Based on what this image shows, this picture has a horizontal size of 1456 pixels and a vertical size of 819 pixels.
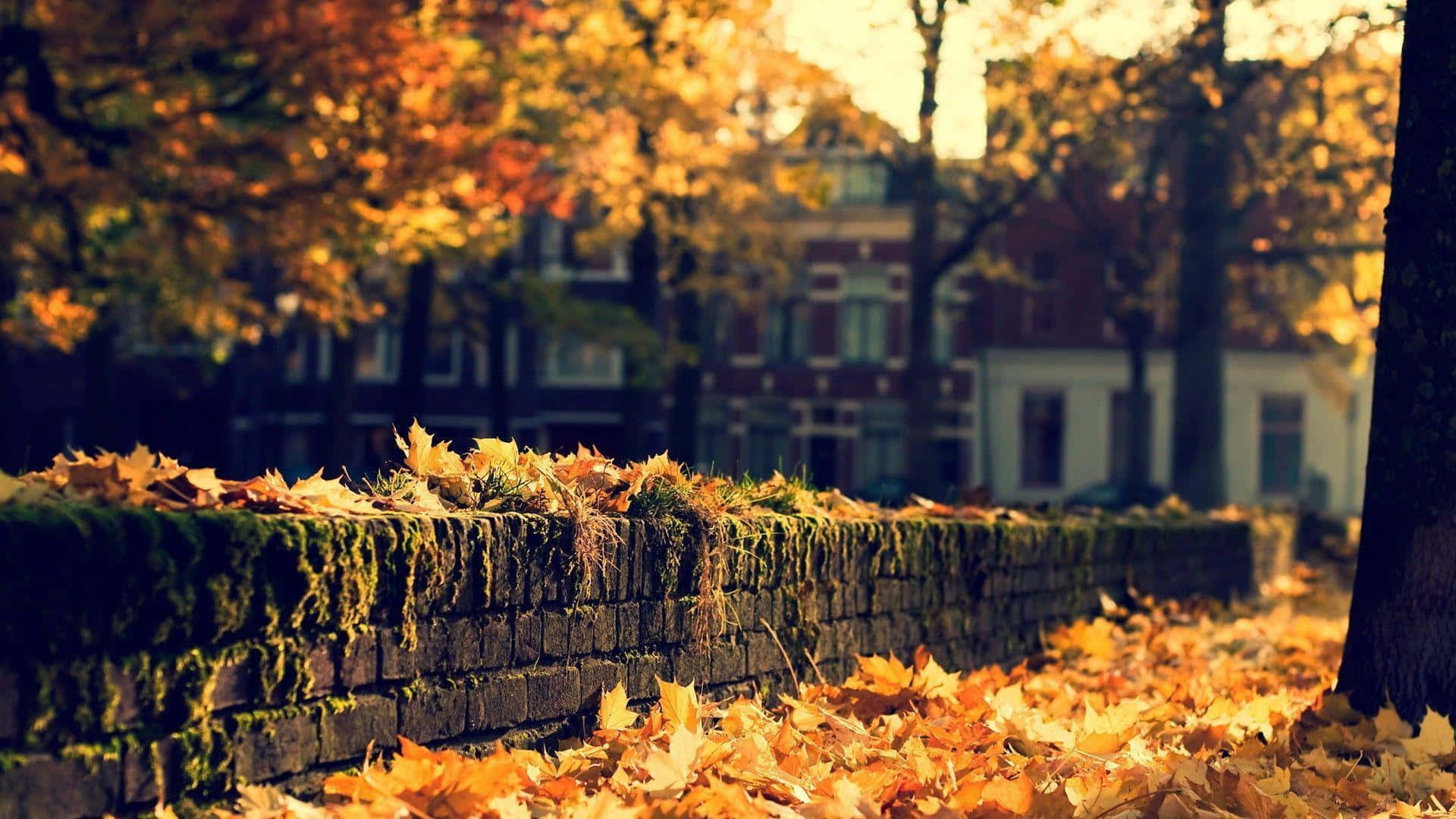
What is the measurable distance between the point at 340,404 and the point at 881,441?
24.8 m

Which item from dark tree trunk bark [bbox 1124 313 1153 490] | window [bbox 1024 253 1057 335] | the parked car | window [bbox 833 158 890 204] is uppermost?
window [bbox 833 158 890 204]

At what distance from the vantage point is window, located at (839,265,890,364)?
52562mm

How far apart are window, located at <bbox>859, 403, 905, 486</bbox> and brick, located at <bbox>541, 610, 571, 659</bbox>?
47.4 metres

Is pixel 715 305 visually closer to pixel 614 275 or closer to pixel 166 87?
pixel 614 275

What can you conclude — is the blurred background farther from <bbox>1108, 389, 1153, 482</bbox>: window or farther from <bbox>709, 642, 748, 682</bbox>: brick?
<bbox>709, 642, 748, 682</bbox>: brick

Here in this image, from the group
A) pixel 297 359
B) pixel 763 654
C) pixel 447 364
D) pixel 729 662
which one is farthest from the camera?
pixel 297 359

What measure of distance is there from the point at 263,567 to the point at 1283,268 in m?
32.0

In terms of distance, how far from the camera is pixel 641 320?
31.1 metres

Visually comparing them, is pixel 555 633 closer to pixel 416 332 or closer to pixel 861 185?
pixel 416 332

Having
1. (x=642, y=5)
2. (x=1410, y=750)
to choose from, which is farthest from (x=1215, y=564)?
(x=642, y=5)

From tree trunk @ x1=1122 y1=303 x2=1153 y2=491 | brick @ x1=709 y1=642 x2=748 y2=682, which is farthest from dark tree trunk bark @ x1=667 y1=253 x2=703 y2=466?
brick @ x1=709 y1=642 x2=748 y2=682

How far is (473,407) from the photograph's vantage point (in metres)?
53.5

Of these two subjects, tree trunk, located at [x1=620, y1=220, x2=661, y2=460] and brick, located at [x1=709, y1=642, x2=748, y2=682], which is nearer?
brick, located at [x1=709, y1=642, x2=748, y2=682]

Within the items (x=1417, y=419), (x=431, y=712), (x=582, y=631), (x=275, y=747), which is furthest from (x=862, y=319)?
(x=275, y=747)
